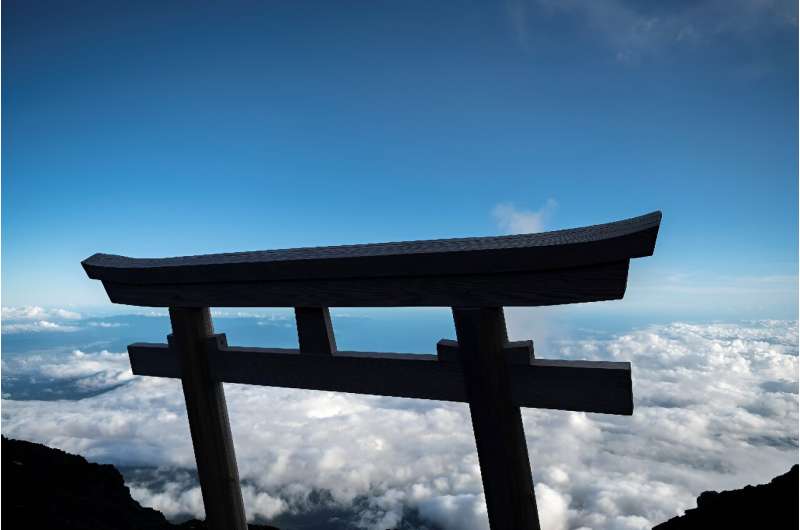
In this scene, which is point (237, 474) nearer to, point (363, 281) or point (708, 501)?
point (363, 281)

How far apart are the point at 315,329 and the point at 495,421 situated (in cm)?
147

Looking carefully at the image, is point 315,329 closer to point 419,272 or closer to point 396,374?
point 396,374

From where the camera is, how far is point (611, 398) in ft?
9.84

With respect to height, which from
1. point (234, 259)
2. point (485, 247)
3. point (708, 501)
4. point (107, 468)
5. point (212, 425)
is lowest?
point (708, 501)

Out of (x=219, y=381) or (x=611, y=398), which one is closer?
(x=611, y=398)

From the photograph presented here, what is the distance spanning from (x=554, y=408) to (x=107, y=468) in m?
9.98

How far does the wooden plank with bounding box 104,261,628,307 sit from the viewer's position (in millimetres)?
2791

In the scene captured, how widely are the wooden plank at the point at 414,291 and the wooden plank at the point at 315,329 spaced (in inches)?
4.8

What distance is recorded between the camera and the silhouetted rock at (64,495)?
706cm

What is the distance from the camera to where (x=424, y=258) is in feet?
10.2

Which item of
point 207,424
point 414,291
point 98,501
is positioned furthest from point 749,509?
point 98,501

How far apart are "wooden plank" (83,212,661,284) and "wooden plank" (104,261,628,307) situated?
6cm

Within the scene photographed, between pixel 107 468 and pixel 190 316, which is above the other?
pixel 190 316

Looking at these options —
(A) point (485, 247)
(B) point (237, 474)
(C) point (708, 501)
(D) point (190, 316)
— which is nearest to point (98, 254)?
(D) point (190, 316)
